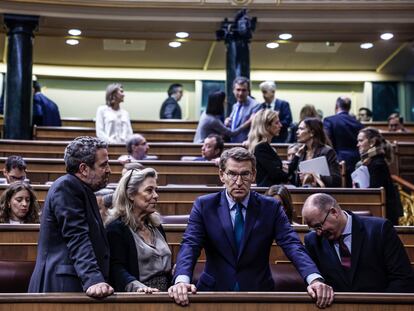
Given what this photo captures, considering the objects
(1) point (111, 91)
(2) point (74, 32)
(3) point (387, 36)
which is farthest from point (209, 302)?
(3) point (387, 36)

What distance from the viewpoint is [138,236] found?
11.5 feet

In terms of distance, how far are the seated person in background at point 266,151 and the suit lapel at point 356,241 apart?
1.94 meters

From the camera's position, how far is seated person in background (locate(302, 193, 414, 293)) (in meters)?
3.48

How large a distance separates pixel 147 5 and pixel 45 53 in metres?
4.29

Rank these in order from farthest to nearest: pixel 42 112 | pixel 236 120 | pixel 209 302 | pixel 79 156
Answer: pixel 42 112 < pixel 236 120 < pixel 79 156 < pixel 209 302

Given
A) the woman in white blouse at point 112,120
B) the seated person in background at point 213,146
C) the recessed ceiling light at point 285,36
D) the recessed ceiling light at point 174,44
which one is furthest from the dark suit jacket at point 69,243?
the recessed ceiling light at point 174,44

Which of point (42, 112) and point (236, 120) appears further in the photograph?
point (42, 112)

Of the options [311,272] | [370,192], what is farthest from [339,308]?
[370,192]

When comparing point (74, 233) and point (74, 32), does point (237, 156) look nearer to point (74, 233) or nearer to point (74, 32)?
point (74, 233)

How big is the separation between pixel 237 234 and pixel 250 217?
0.10 metres

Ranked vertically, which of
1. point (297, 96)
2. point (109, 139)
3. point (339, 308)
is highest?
point (297, 96)

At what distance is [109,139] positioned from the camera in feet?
27.4

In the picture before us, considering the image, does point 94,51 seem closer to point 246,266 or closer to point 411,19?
point 411,19

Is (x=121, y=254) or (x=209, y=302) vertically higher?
(x=121, y=254)
